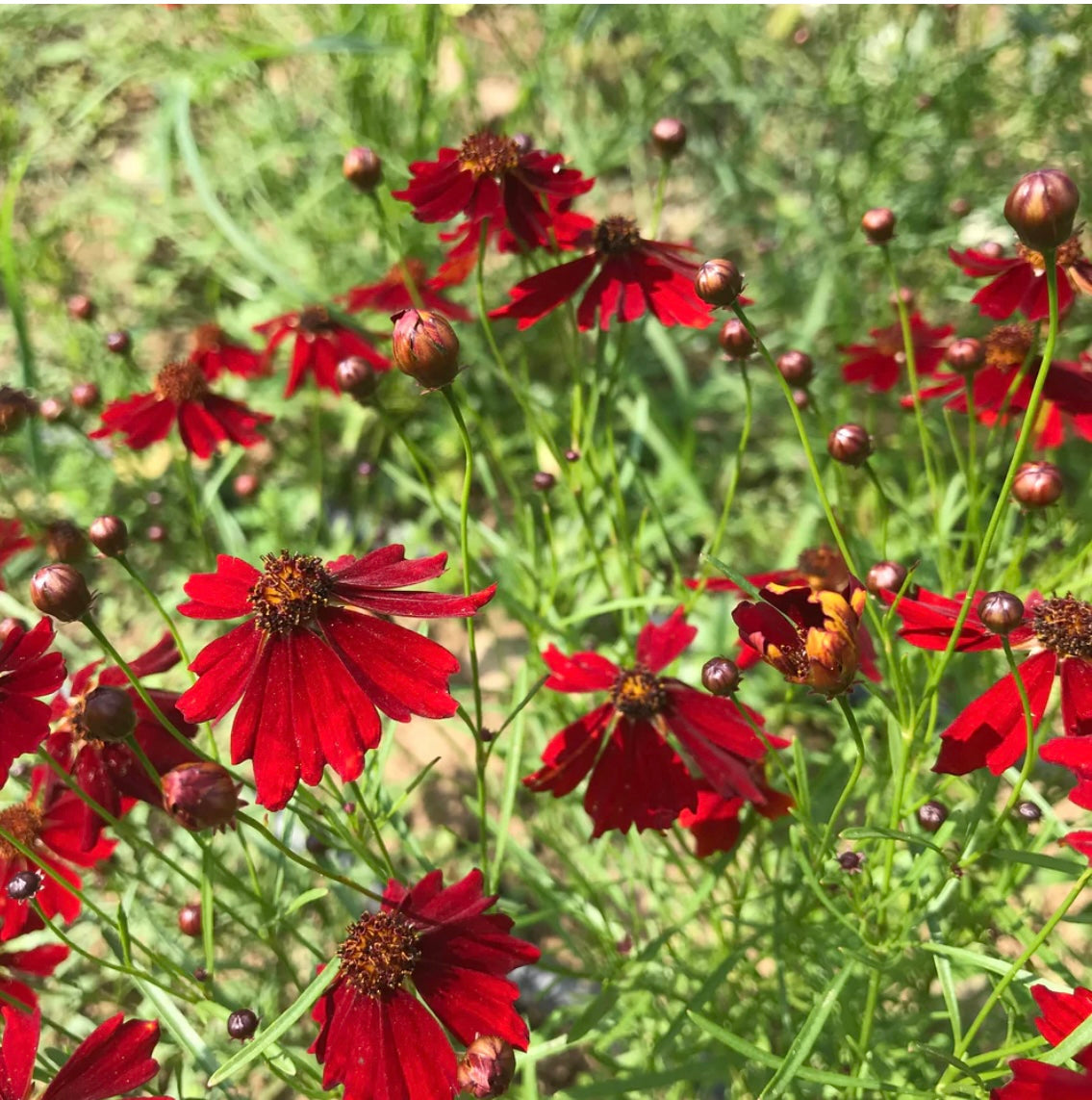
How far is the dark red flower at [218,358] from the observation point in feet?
5.02

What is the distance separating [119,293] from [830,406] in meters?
1.89

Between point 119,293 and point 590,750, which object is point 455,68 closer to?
point 119,293

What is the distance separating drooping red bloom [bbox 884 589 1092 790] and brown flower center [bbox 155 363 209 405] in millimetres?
1042

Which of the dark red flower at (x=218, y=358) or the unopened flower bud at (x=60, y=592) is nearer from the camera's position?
the unopened flower bud at (x=60, y=592)

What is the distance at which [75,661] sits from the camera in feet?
5.51

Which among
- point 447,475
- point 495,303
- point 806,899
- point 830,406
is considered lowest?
point 806,899

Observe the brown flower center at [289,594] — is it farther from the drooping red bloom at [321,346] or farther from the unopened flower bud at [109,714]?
the drooping red bloom at [321,346]

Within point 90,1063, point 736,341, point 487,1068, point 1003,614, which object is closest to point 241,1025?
point 90,1063

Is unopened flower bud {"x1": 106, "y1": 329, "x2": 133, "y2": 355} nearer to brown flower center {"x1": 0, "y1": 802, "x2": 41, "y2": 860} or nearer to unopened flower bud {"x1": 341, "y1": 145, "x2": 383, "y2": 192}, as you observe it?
unopened flower bud {"x1": 341, "y1": 145, "x2": 383, "y2": 192}

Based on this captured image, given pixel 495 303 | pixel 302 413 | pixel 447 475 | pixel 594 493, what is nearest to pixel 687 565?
pixel 594 493

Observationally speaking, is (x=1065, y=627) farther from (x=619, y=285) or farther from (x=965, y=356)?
(x=619, y=285)

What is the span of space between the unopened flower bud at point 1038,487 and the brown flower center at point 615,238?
0.54 metres

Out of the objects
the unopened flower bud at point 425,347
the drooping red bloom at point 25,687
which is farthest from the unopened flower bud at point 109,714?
the unopened flower bud at point 425,347

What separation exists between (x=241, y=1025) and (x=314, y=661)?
0.32 meters
